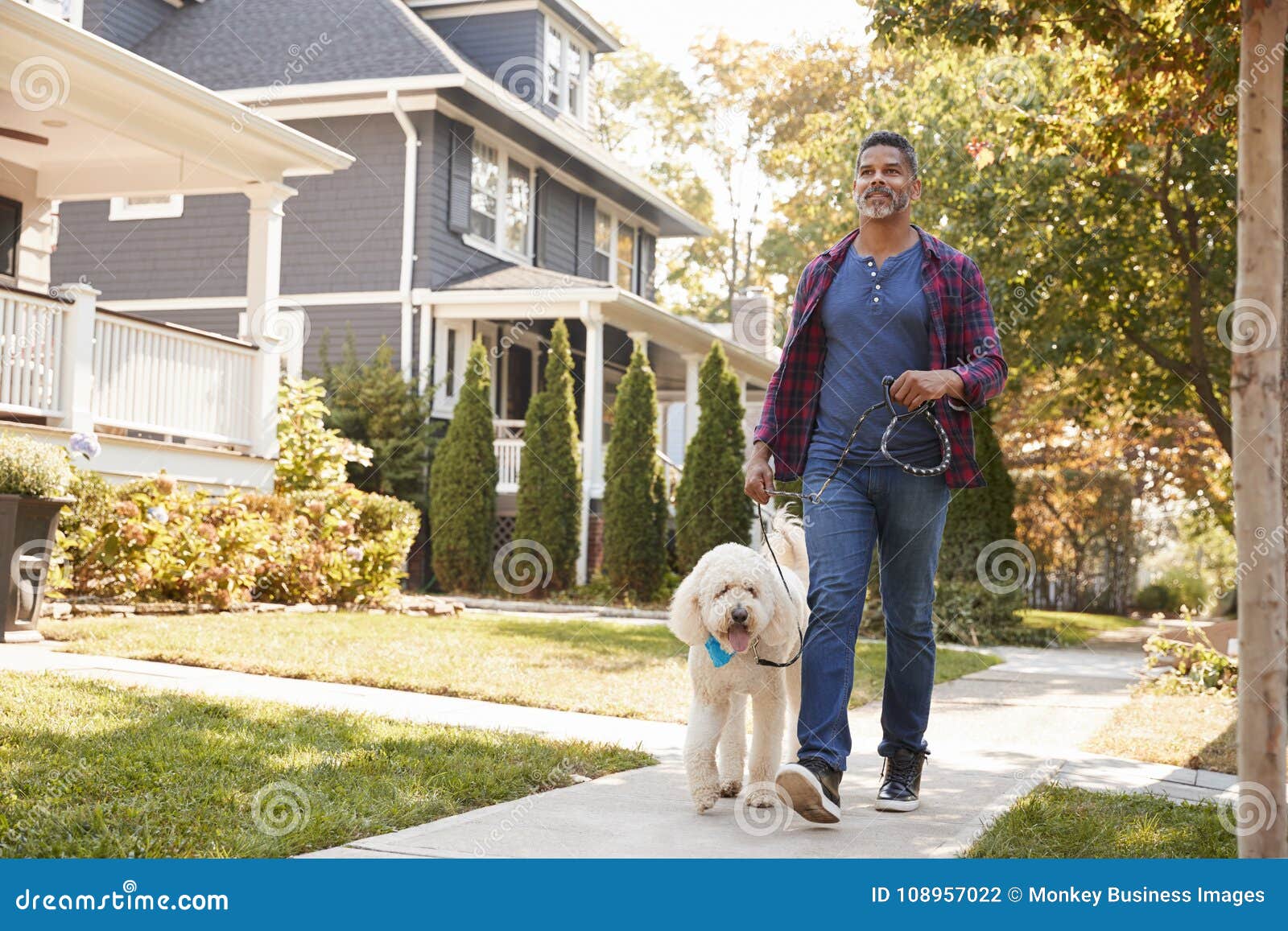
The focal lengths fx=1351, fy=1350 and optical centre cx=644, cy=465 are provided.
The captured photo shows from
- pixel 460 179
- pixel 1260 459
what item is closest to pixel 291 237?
pixel 460 179

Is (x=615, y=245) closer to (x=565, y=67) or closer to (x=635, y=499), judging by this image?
(x=565, y=67)

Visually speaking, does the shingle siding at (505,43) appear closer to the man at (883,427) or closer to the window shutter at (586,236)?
the window shutter at (586,236)

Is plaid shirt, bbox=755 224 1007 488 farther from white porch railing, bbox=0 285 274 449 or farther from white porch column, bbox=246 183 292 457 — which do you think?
white porch column, bbox=246 183 292 457

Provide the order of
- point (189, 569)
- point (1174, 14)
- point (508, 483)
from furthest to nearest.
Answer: point (508, 483) → point (189, 569) → point (1174, 14)

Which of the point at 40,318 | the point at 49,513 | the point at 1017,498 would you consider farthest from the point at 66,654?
the point at 1017,498

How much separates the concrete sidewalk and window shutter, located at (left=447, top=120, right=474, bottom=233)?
11.4m

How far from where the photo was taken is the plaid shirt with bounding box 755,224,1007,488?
4336 mm

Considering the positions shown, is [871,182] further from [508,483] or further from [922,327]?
[508,483]

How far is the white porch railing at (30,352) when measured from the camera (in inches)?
383

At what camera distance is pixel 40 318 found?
Result: 10.1m

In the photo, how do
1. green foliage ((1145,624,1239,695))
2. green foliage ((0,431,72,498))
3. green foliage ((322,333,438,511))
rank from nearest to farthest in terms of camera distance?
green foliage ((0,431,72,498)), green foliage ((1145,624,1239,695)), green foliage ((322,333,438,511))

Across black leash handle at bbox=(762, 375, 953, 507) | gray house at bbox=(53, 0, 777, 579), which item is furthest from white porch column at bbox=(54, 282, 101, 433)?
black leash handle at bbox=(762, 375, 953, 507)

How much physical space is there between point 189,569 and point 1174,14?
762cm

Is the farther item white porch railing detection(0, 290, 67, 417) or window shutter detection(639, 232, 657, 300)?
window shutter detection(639, 232, 657, 300)
